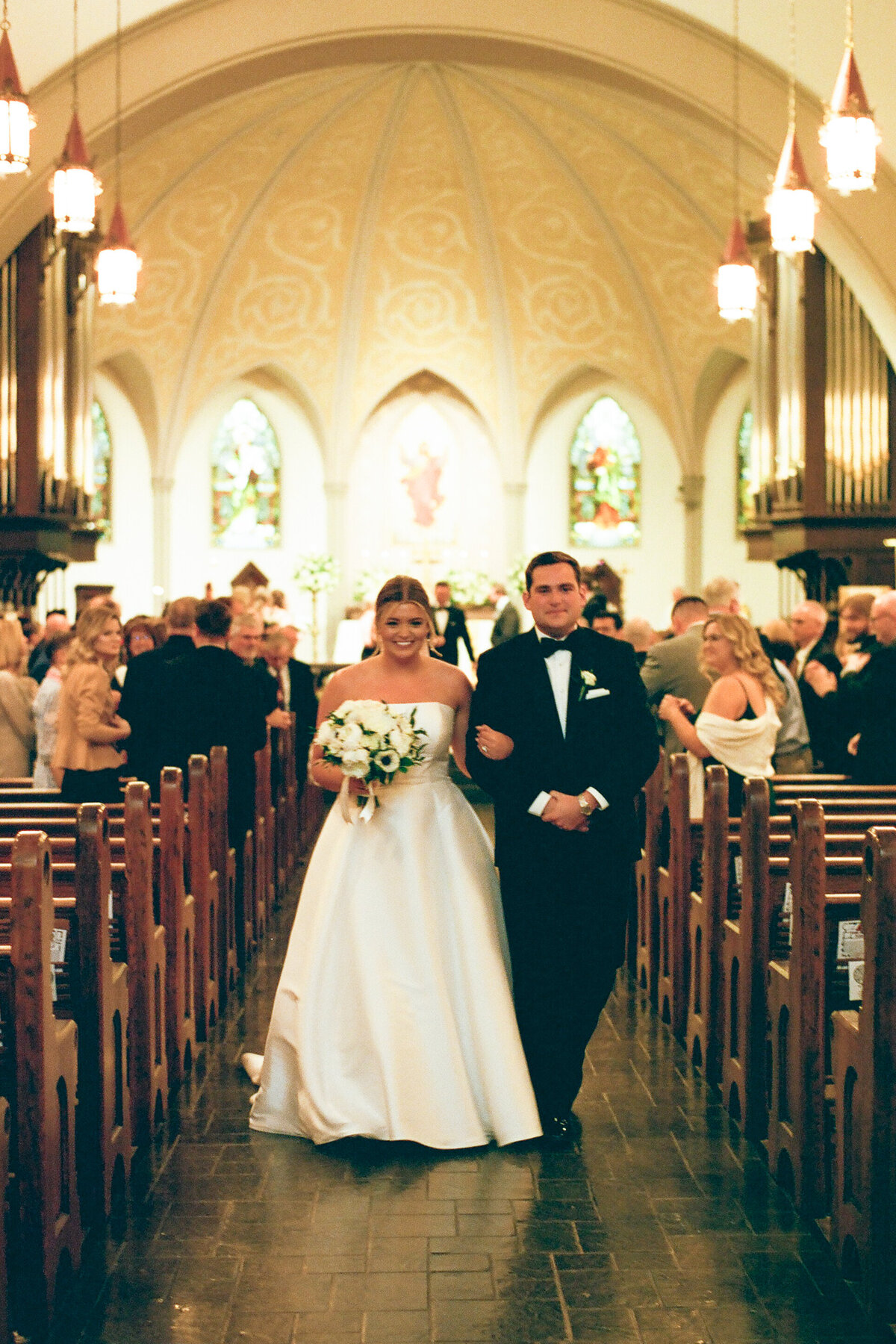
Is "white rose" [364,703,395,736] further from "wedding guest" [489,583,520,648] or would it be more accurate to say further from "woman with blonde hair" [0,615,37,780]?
A: "wedding guest" [489,583,520,648]

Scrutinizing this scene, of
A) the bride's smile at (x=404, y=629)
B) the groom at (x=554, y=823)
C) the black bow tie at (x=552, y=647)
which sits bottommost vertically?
the groom at (x=554, y=823)

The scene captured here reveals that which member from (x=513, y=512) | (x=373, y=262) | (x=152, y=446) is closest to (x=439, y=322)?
(x=373, y=262)

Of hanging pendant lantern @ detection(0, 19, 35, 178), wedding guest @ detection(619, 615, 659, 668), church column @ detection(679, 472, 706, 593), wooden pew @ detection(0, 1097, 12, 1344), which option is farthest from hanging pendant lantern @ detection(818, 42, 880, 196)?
church column @ detection(679, 472, 706, 593)

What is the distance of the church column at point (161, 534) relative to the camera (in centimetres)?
1912

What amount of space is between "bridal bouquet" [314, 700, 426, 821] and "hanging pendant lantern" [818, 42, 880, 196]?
15.2 ft

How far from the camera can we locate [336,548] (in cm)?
1995

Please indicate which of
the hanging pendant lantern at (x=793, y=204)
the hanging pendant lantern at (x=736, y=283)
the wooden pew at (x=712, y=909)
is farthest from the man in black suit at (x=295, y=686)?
the wooden pew at (x=712, y=909)

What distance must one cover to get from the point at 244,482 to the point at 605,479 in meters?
4.79

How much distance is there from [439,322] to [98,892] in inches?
646

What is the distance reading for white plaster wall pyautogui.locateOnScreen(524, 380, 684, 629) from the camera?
782 inches

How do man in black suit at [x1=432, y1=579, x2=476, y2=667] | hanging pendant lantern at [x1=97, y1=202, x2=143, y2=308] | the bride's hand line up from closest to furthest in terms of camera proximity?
the bride's hand → hanging pendant lantern at [x1=97, y1=202, x2=143, y2=308] → man in black suit at [x1=432, y1=579, x2=476, y2=667]

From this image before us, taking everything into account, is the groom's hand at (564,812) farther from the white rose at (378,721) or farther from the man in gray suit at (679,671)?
the man in gray suit at (679,671)

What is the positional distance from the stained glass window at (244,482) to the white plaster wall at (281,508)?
10 centimetres

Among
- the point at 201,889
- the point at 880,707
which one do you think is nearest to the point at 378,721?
the point at 201,889
